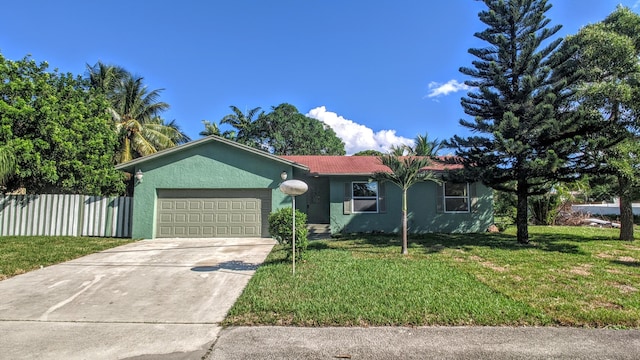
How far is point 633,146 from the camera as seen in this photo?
31.6 ft

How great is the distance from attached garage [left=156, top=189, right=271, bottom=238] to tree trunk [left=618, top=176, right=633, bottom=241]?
1222 centimetres

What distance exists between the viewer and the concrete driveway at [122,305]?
3607 mm

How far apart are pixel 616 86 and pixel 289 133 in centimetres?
2675

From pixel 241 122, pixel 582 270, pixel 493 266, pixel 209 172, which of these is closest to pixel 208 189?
pixel 209 172

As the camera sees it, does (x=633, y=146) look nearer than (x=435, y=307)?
No

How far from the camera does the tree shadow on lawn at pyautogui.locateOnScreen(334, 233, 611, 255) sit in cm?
997

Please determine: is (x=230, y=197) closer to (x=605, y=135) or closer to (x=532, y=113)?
(x=532, y=113)

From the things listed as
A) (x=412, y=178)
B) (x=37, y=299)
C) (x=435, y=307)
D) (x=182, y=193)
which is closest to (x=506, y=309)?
(x=435, y=307)

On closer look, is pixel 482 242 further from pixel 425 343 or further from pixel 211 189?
pixel 211 189

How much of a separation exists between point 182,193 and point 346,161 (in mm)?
7476

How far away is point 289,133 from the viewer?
33469 mm

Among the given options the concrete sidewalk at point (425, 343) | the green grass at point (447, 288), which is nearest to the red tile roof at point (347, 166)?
the green grass at point (447, 288)

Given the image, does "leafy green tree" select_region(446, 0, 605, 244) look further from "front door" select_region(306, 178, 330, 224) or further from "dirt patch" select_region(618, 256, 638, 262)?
"front door" select_region(306, 178, 330, 224)

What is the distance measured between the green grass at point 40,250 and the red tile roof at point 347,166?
309 inches
